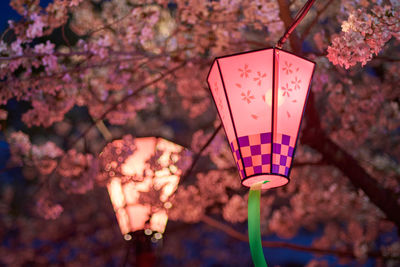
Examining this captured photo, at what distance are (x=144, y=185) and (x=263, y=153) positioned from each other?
1.66 metres

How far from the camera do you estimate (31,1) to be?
5359mm

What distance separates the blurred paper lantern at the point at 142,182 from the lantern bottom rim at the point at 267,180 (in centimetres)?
126

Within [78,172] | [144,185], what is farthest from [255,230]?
[78,172]

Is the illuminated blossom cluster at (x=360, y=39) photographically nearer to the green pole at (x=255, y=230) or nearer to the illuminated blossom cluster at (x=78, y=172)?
the green pole at (x=255, y=230)

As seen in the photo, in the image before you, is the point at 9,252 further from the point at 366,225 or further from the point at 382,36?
the point at 382,36

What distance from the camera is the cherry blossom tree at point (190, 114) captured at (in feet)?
17.1

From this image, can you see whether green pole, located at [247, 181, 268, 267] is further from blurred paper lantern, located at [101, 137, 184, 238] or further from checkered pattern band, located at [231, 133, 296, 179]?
blurred paper lantern, located at [101, 137, 184, 238]

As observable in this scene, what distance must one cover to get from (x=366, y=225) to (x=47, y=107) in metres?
8.00

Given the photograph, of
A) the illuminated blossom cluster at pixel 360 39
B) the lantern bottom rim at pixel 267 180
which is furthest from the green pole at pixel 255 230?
the illuminated blossom cluster at pixel 360 39

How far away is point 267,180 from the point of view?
2711mm

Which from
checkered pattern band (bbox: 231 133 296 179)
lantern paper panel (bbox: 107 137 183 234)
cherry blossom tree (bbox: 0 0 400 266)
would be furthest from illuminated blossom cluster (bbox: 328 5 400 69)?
lantern paper panel (bbox: 107 137 183 234)

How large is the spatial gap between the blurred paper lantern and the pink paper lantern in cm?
133

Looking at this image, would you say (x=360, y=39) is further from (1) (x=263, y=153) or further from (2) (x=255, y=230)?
(2) (x=255, y=230)

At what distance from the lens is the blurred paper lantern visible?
3699mm
